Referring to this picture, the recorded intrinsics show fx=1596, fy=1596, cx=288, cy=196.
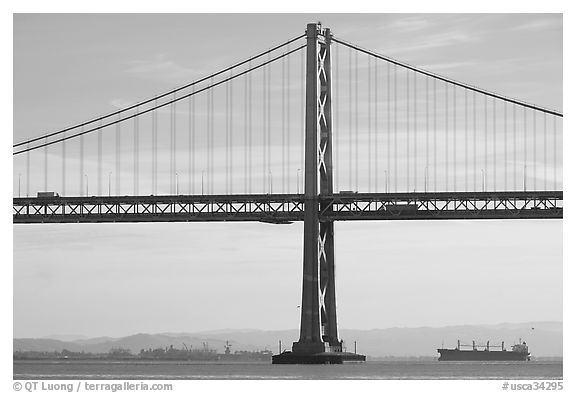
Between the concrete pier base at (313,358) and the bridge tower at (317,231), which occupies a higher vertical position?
the bridge tower at (317,231)

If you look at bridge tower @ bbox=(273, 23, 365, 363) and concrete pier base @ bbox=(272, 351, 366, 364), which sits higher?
bridge tower @ bbox=(273, 23, 365, 363)

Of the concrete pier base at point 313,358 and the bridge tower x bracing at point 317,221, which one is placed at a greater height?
the bridge tower x bracing at point 317,221

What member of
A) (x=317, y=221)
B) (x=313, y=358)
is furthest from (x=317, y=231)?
(x=313, y=358)

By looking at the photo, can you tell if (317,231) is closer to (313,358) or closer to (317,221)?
(317,221)
